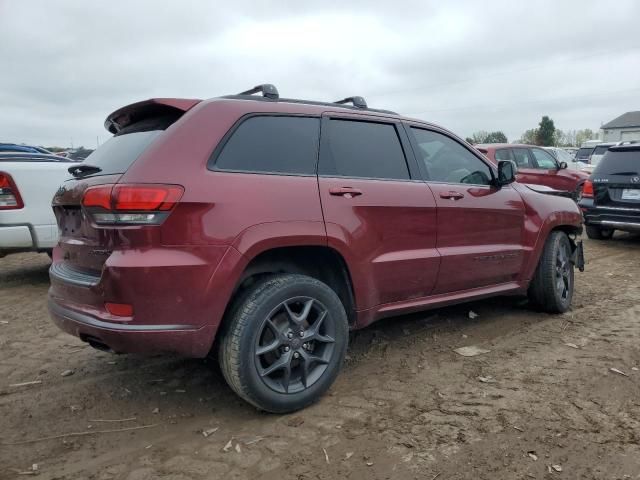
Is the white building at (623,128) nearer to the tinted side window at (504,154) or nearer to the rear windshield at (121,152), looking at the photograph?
the tinted side window at (504,154)

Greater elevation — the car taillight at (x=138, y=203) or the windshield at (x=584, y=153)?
the windshield at (x=584, y=153)

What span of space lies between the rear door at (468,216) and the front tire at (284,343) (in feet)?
3.71

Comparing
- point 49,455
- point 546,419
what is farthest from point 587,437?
point 49,455

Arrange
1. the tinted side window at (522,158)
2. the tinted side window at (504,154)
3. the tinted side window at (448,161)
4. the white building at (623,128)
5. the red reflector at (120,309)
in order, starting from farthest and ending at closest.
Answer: the white building at (623,128), the tinted side window at (522,158), the tinted side window at (504,154), the tinted side window at (448,161), the red reflector at (120,309)

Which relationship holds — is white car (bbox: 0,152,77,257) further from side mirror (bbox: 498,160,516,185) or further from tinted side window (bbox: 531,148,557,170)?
tinted side window (bbox: 531,148,557,170)

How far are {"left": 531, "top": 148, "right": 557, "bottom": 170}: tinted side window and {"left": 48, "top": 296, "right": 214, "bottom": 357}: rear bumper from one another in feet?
36.1

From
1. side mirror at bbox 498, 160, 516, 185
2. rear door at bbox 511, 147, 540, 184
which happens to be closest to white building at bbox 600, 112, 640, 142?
rear door at bbox 511, 147, 540, 184

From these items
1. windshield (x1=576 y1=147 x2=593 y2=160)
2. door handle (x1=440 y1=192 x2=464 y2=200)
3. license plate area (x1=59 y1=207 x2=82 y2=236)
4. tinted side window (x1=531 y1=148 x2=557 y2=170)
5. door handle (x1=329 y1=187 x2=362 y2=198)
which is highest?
windshield (x1=576 y1=147 x2=593 y2=160)

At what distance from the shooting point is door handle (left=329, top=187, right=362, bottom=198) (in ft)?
10.7

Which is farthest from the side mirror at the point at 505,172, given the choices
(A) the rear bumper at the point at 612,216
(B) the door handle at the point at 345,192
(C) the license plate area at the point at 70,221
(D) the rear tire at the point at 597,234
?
(D) the rear tire at the point at 597,234

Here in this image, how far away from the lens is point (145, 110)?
329 centimetres

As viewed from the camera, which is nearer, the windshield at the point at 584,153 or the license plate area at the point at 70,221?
the license plate area at the point at 70,221

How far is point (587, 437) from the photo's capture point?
9.08 ft

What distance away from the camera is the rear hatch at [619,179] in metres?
8.33
